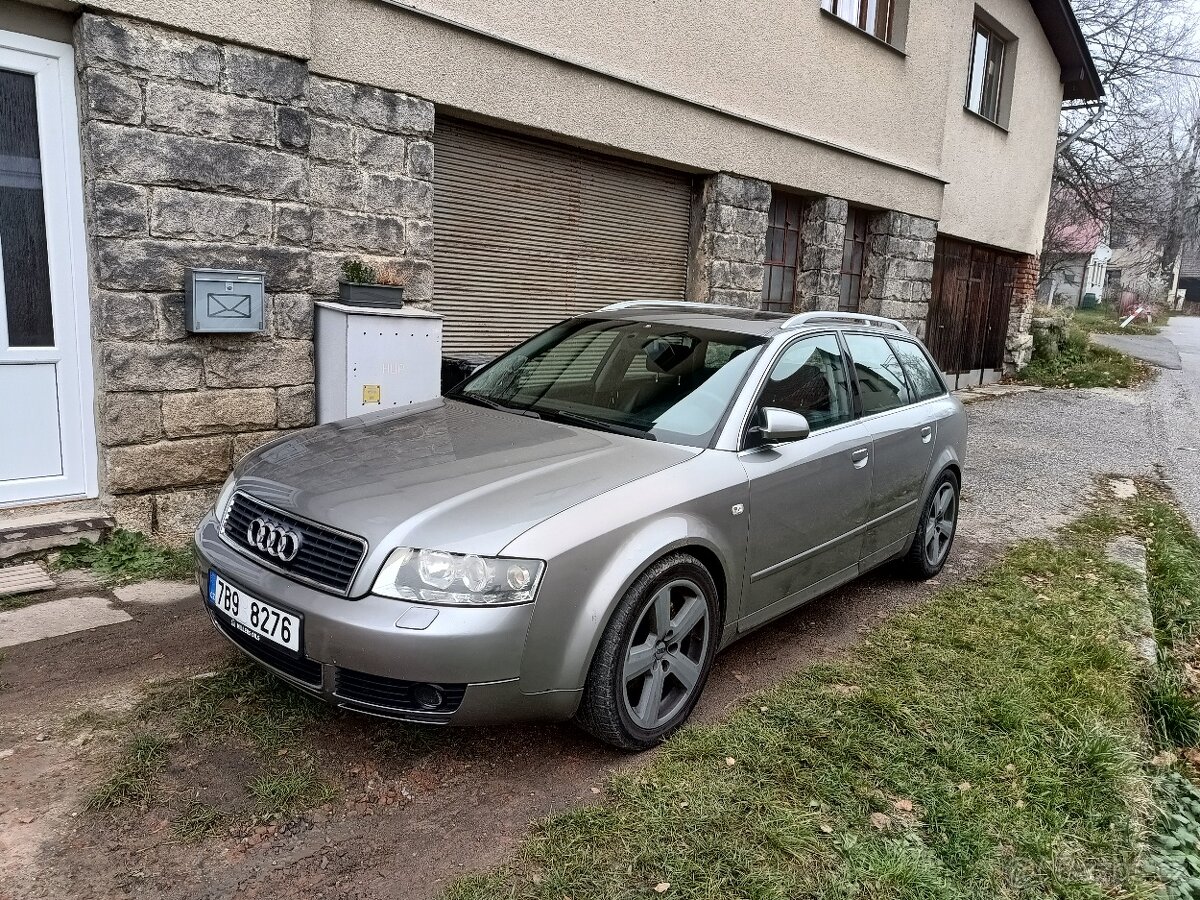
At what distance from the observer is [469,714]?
276 cm

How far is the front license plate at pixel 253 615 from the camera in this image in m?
2.80

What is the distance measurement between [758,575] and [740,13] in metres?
6.68

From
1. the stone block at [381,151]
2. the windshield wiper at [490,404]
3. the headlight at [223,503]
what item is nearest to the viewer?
the headlight at [223,503]

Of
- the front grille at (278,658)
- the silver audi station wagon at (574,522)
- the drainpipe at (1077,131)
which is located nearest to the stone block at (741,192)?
the silver audi station wagon at (574,522)

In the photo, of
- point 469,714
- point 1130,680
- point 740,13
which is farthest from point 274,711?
point 740,13

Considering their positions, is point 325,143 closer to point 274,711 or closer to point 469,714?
point 274,711

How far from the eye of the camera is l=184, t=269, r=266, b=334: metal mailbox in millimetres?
4727

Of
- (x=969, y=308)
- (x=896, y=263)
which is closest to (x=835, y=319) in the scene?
(x=896, y=263)

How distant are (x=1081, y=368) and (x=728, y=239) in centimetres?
1294

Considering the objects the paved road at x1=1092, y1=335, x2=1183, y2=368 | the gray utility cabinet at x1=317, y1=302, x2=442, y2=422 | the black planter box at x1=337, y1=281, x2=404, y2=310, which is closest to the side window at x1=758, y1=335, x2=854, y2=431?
the gray utility cabinet at x1=317, y1=302, x2=442, y2=422

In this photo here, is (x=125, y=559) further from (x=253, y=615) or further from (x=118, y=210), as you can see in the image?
(x=253, y=615)

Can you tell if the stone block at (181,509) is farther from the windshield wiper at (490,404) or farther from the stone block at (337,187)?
the stone block at (337,187)

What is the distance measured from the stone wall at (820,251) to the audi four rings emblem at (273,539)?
8234 mm

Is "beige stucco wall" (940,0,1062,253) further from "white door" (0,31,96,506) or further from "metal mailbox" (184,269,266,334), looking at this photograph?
"white door" (0,31,96,506)
